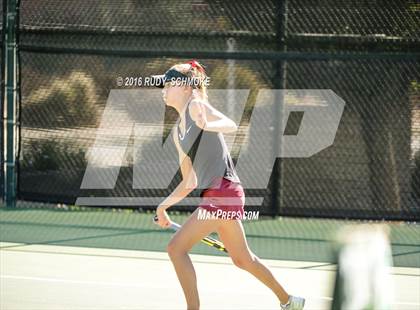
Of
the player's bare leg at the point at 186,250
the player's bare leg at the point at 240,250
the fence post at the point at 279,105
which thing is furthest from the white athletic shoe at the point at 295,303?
the fence post at the point at 279,105

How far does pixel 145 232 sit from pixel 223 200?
206 inches

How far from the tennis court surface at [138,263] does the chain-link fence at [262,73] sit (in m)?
0.45

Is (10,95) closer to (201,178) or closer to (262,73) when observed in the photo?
(262,73)

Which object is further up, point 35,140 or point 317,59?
point 317,59

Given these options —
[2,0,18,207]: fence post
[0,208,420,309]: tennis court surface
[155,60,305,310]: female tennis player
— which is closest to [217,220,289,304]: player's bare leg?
[155,60,305,310]: female tennis player

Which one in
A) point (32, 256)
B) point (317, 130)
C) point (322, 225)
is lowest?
point (32, 256)

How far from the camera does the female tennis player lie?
251 inches

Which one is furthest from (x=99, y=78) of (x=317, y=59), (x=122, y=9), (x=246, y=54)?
(x=317, y=59)

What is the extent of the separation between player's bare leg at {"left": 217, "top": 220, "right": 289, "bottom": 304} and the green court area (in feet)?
10.8

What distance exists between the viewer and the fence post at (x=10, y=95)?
12.6m

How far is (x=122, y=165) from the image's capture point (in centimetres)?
1256

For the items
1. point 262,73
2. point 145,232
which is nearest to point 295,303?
point 145,232

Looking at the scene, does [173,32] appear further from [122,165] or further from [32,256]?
[32,256]

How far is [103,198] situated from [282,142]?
244cm
